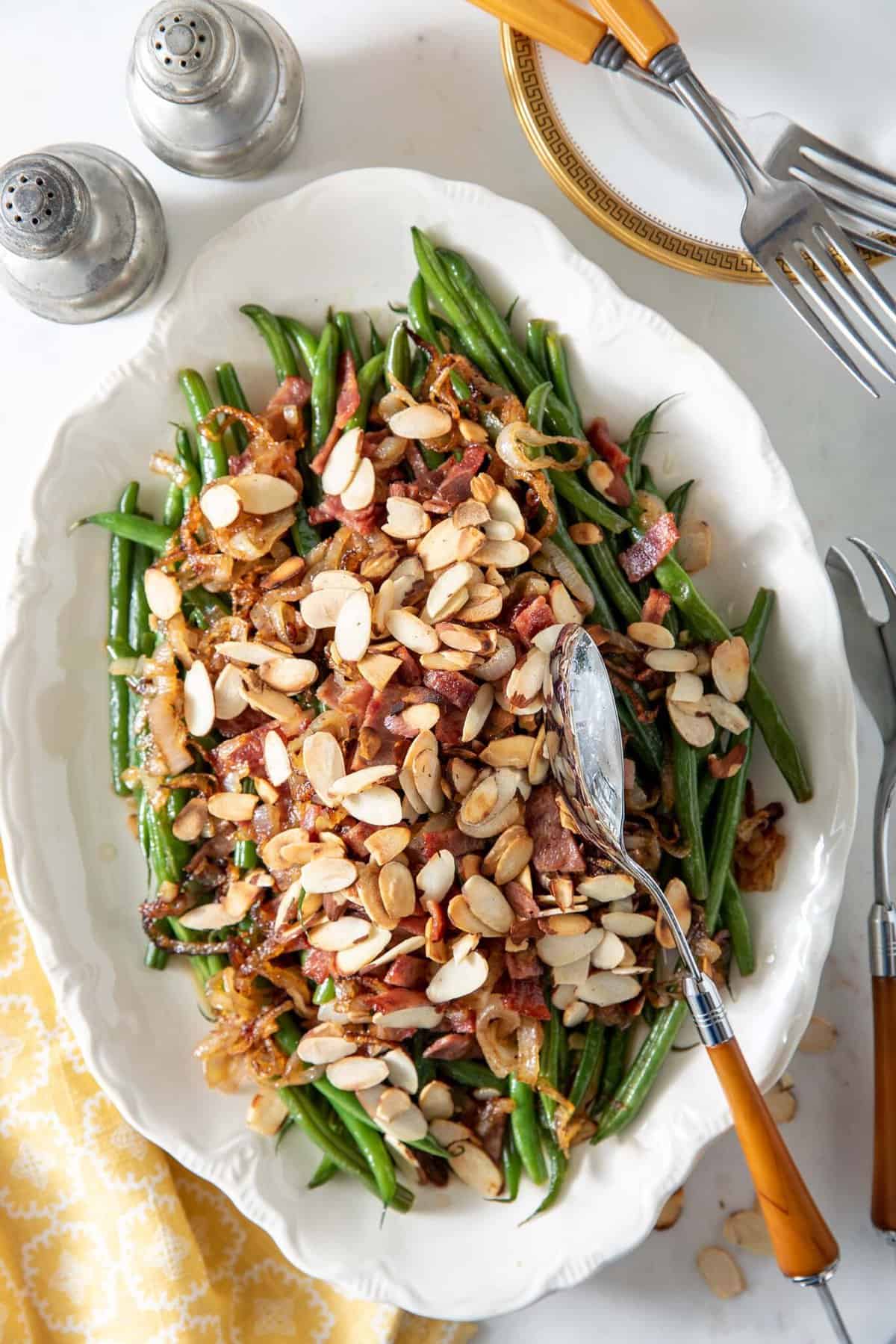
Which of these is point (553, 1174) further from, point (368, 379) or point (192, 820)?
point (368, 379)

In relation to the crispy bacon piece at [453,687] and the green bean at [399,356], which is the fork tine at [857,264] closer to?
the green bean at [399,356]

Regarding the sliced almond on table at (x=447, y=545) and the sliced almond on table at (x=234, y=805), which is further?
the sliced almond on table at (x=234, y=805)

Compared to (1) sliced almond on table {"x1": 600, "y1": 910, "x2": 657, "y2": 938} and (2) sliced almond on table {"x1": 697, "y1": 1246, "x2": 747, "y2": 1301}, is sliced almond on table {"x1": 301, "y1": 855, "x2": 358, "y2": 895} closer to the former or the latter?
(1) sliced almond on table {"x1": 600, "y1": 910, "x2": 657, "y2": 938}

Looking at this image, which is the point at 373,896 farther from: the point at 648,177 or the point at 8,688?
the point at 648,177

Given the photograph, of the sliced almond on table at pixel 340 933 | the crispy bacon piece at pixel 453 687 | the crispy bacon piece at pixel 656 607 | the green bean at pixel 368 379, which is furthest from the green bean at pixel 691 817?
the green bean at pixel 368 379

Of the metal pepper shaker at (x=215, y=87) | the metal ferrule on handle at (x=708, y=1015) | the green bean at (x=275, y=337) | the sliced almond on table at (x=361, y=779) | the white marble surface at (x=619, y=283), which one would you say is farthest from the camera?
the white marble surface at (x=619, y=283)

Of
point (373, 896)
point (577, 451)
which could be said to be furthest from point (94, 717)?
point (577, 451)
